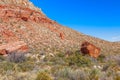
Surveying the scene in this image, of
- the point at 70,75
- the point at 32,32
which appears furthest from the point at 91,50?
the point at 70,75

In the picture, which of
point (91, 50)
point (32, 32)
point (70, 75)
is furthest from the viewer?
point (32, 32)

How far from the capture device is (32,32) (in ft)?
163

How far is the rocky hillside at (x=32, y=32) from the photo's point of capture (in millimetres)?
44469

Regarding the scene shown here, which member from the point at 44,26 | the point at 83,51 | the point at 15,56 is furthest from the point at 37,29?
the point at 15,56

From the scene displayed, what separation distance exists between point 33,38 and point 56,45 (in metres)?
3.94

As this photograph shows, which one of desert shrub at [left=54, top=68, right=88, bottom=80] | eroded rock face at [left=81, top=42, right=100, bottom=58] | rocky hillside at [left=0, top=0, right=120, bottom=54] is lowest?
desert shrub at [left=54, top=68, right=88, bottom=80]

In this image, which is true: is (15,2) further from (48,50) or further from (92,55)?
(92,55)

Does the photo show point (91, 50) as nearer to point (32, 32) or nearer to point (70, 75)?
point (32, 32)

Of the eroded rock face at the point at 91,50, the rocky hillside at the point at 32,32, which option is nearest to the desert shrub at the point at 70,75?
the eroded rock face at the point at 91,50

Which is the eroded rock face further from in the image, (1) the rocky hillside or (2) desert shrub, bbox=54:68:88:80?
(2) desert shrub, bbox=54:68:88:80

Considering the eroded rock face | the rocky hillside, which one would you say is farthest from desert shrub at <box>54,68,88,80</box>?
the rocky hillside

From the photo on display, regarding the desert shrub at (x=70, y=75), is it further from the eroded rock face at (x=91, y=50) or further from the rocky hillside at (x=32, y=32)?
the rocky hillside at (x=32, y=32)

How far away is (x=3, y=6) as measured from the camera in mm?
54031

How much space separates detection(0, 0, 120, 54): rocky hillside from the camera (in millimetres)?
44469
